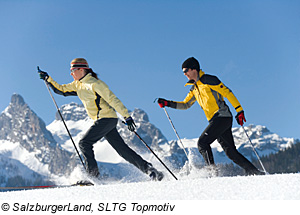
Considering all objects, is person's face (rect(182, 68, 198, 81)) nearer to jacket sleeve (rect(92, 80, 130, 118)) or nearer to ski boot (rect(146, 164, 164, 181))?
jacket sleeve (rect(92, 80, 130, 118))

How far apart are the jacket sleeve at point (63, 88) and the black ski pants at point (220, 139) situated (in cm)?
235

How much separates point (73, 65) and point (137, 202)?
12.2 feet

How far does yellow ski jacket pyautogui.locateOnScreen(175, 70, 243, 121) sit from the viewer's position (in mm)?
5488

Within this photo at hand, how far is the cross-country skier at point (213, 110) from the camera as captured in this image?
5488 millimetres

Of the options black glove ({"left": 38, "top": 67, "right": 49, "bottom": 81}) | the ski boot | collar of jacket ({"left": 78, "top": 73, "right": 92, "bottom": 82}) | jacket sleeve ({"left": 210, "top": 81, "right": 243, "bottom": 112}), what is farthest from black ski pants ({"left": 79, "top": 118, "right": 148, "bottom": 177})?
black glove ({"left": 38, "top": 67, "right": 49, "bottom": 81})

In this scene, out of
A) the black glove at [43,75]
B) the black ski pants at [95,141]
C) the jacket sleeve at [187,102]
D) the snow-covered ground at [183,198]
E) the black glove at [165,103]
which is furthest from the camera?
the black glove at [43,75]

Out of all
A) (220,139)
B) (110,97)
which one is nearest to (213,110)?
(220,139)

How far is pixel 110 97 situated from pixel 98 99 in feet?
0.75

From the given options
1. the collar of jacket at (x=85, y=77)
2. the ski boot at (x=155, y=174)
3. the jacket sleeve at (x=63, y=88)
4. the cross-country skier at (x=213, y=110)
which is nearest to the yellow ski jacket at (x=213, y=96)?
the cross-country skier at (x=213, y=110)

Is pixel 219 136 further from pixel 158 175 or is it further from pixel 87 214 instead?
pixel 87 214

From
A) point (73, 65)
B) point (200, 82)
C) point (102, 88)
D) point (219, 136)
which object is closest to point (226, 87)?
point (200, 82)

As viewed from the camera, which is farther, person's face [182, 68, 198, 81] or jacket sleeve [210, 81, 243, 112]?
person's face [182, 68, 198, 81]

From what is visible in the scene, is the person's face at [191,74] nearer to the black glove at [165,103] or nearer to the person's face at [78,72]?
the black glove at [165,103]

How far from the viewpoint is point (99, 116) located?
5.76 m
